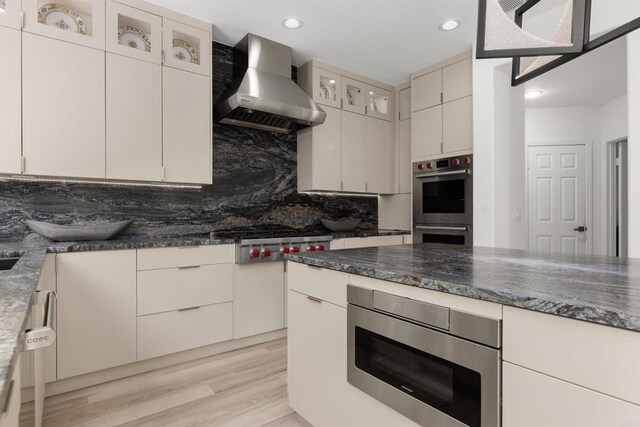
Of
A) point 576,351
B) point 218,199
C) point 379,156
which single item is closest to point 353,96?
point 379,156

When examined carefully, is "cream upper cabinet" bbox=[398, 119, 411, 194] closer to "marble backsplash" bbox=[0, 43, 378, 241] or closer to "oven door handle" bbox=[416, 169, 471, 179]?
"oven door handle" bbox=[416, 169, 471, 179]

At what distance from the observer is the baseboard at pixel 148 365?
2.19 metres

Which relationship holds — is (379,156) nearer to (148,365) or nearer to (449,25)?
(449,25)

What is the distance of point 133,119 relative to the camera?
2.63 metres

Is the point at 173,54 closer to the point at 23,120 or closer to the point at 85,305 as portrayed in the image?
the point at 23,120

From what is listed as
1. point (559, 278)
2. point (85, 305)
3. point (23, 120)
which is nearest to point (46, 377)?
point (85, 305)

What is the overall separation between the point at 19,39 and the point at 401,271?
272cm

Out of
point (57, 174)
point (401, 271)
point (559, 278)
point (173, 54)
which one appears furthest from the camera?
point (173, 54)

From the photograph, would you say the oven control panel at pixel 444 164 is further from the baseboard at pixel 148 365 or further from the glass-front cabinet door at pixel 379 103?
the baseboard at pixel 148 365

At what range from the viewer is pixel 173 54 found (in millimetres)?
2854

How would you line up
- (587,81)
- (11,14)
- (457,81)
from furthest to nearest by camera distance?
(587,81), (457,81), (11,14)

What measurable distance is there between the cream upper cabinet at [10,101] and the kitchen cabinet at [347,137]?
7.61 ft

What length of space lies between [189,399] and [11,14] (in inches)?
103

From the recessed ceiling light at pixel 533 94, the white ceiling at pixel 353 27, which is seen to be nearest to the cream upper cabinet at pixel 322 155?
the white ceiling at pixel 353 27
